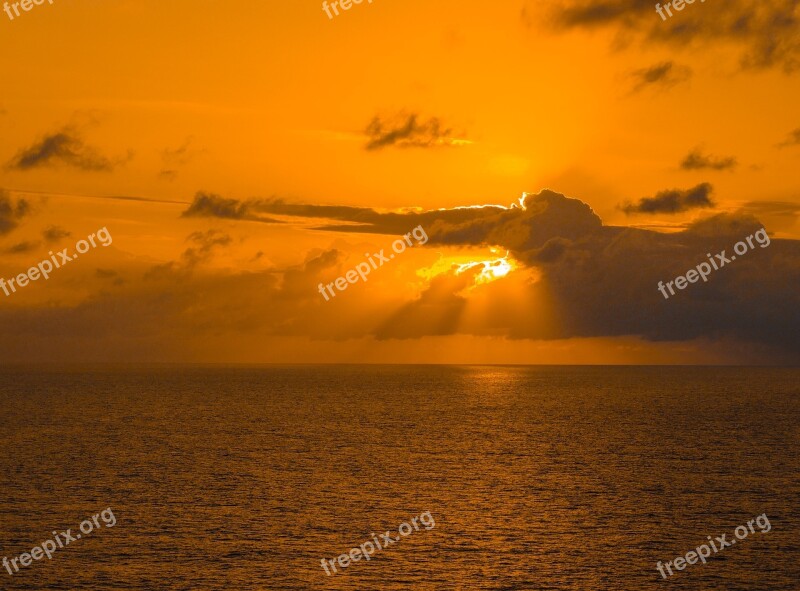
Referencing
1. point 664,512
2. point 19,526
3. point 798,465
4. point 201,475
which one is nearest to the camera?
point 19,526

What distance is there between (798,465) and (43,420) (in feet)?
480

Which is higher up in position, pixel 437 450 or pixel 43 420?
pixel 43 420

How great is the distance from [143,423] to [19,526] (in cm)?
11302

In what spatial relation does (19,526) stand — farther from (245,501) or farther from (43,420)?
(43,420)

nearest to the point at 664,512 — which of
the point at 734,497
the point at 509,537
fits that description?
the point at 734,497

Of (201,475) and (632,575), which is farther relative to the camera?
(201,475)

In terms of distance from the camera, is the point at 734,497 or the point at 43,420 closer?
the point at 734,497

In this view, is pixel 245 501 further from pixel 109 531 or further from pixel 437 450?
pixel 437 450

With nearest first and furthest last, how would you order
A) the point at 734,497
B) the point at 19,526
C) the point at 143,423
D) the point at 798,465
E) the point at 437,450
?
the point at 19,526 → the point at 734,497 → the point at 798,465 → the point at 437,450 → the point at 143,423

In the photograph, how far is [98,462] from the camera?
125062mm

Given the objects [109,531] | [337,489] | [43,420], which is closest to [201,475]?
[337,489]

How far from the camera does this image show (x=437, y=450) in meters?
145

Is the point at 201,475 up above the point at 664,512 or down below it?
above

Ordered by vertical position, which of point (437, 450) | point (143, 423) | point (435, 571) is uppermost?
point (143, 423)
